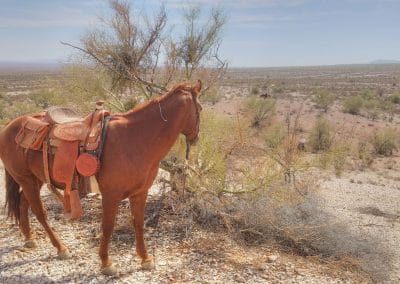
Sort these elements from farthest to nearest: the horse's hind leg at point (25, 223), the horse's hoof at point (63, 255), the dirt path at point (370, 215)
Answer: the dirt path at point (370, 215), the horse's hind leg at point (25, 223), the horse's hoof at point (63, 255)

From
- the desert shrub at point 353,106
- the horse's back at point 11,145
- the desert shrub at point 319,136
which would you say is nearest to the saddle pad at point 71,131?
the horse's back at point 11,145

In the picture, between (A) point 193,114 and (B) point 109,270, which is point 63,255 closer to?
(B) point 109,270

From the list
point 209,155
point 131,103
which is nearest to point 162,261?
point 209,155

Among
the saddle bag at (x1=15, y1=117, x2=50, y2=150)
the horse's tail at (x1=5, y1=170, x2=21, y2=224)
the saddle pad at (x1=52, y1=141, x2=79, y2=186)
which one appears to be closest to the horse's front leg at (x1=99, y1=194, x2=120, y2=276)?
the saddle pad at (x1=52, y1=141, x2=79, y2=186)

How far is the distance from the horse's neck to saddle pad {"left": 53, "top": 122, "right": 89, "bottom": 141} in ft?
1.50

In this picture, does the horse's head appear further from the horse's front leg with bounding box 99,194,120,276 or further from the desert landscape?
the desert landscape

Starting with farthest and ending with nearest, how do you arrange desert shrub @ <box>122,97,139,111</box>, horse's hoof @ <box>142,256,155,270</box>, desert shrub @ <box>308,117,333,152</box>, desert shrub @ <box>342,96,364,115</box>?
desert shrub @ <box>342,96,364,115</box>, desert shrub @ <box>308,117,333,152</box>, desert shrub @ <box>122,97,139,111</box>, horse's hoof @ <box>142,256,155,270</box>

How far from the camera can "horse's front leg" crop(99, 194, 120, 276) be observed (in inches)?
158

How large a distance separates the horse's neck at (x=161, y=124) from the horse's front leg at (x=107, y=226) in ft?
2.01

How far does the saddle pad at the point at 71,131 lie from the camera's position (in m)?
4.05

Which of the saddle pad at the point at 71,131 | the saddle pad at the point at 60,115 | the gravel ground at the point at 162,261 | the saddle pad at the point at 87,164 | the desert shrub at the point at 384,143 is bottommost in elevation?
the desert shrub at the point at 384,143

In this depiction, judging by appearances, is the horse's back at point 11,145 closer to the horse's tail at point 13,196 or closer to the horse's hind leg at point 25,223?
the horse's tail at point 13,196

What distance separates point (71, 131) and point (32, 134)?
502mm

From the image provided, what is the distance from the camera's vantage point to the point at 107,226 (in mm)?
4117
